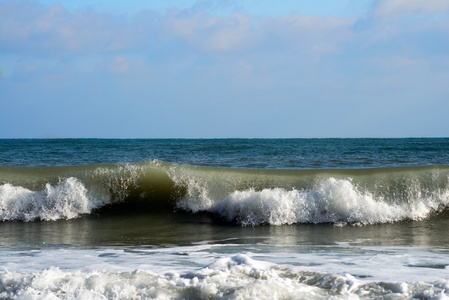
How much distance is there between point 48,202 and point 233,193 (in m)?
4.09

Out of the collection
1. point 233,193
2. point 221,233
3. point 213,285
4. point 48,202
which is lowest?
point 221,233

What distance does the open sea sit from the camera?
3.87 meters

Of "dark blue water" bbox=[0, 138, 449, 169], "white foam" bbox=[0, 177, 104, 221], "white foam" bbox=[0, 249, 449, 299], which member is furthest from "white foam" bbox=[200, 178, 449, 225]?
"dark blue water" bbox=[0, 138, 449, 169]

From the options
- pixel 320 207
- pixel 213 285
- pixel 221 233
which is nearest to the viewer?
pixel 213 285

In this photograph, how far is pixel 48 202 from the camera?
9711 millimetres

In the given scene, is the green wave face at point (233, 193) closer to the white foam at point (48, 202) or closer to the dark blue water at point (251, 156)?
the white foam at point (48, 202)

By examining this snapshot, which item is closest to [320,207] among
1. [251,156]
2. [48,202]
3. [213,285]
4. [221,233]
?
[221,233]

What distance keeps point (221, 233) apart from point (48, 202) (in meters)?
4.35

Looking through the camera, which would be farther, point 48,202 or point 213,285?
point 48,202

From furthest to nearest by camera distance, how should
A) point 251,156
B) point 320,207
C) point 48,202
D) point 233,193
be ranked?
point 251,156 < point 48,202 < point 233,193 < point 320,207

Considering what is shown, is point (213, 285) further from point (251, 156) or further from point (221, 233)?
point (251, 156)

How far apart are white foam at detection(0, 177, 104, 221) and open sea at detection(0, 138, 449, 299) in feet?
0.09

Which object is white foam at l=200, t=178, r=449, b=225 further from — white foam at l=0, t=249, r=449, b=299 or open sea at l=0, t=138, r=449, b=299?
white foam at l=0, t=249, r=449, b=299

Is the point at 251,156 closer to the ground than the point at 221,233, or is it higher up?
higher up
